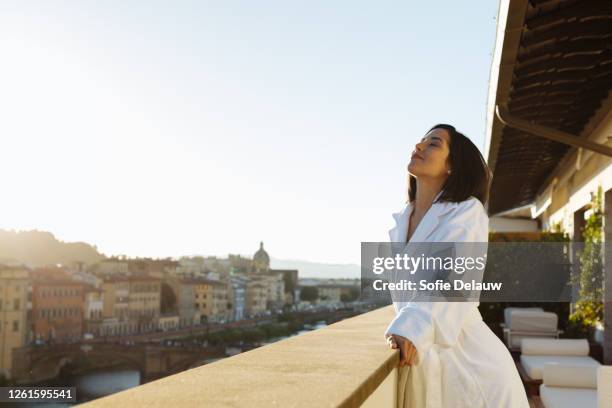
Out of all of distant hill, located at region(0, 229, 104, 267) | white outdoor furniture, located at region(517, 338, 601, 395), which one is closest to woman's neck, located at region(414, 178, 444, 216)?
white outdoor furniture, located at region(517, 338, 601, 395)

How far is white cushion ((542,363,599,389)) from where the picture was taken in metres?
3.93

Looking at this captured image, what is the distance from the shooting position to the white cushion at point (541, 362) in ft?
14.8

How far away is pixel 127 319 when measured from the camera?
7394 centimetres

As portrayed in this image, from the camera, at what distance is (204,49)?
43938 millimetres

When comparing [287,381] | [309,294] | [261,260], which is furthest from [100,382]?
[287,381]

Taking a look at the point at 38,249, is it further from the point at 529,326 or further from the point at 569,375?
the point at 569,375

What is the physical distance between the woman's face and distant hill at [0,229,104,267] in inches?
3511

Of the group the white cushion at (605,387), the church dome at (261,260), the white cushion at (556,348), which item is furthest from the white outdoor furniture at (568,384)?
the church dome at (261,260)

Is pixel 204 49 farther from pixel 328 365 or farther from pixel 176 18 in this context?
pixel 328 365

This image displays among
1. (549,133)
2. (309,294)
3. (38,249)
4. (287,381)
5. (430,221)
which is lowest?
(309,294)

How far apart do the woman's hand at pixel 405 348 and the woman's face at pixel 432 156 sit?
0.42m

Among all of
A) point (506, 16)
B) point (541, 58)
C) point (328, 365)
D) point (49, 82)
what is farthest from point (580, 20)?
point (49, 82)

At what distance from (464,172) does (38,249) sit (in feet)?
313

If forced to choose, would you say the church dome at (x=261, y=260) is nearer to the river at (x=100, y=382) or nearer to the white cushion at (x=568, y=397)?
the river at (x=100, y=382)
